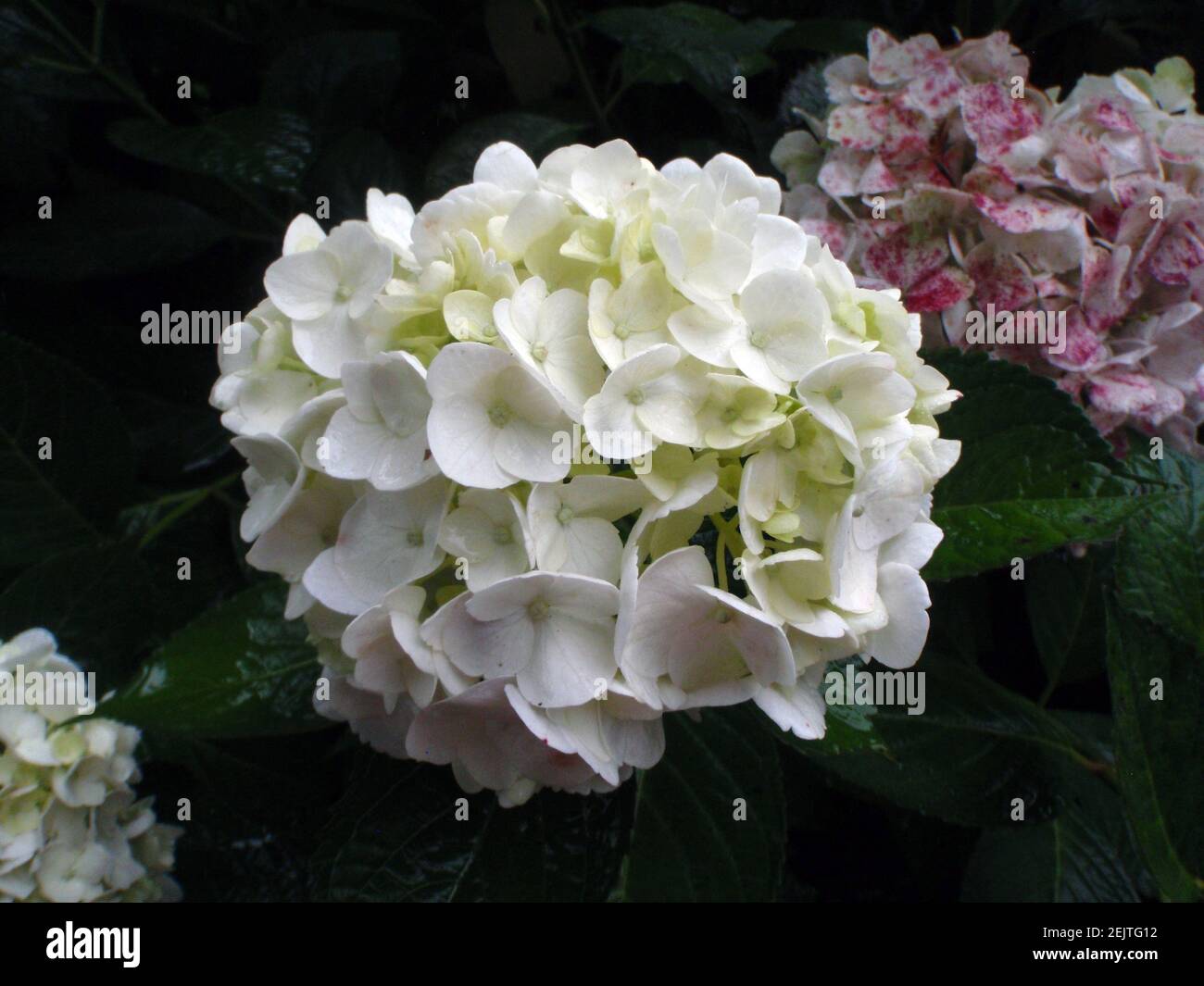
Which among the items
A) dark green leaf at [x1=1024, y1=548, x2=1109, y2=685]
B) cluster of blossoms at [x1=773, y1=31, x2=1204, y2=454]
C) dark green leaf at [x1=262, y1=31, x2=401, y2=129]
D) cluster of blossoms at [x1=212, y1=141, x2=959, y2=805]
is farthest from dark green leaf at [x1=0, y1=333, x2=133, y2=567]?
dark green leaf at [x1=1024, y1=548, x2=1109, y2=685]

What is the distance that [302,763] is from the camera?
0.92 m

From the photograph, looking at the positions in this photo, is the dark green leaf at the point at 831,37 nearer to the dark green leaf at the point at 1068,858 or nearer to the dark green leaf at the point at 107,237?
the dark green leaf at the point at 107,237

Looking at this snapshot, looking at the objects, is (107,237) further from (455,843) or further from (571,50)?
(455,843)

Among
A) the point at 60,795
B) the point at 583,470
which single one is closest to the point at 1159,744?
the point at 583,470

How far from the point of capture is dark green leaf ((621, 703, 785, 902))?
0.69m

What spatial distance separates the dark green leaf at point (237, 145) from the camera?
0.88 metres

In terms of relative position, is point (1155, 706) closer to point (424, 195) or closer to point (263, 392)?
point (263, 392)

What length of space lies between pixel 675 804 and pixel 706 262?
0.38m

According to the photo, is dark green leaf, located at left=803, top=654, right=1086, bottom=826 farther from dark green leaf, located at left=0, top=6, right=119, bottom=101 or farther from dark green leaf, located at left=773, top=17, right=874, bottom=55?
dark green leaf, located at left=0, top=6, right=119, bottom=101

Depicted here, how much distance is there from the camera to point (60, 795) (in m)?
0.74

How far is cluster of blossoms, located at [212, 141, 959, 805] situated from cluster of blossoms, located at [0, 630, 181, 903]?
305 millimetres

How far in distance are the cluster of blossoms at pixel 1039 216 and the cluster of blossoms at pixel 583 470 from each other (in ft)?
0.91

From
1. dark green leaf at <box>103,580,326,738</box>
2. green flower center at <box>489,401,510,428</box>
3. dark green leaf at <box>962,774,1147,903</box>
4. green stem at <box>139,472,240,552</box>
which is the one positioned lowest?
dark green leaf at <box>962,774,1147,903</box>

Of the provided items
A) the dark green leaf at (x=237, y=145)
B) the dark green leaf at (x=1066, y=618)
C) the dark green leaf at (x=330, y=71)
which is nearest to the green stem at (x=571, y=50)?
the dark green leaf at (x=330, y=71)
